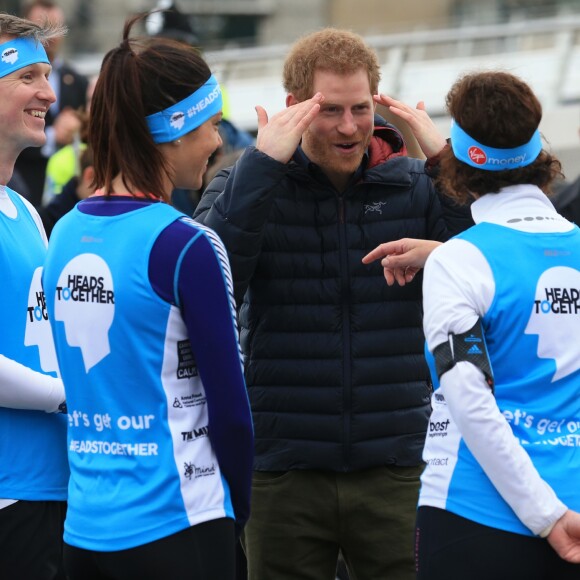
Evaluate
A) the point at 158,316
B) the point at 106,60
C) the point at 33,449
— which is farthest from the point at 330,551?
the point at 106,60

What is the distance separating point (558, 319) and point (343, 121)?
3.91 feet

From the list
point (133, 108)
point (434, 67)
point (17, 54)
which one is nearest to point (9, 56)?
point (17, 54)

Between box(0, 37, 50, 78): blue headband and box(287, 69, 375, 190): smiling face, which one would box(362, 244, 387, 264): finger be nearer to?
box(287, 69, 375, 190): smiling face

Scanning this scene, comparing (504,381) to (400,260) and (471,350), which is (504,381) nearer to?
(471,350)

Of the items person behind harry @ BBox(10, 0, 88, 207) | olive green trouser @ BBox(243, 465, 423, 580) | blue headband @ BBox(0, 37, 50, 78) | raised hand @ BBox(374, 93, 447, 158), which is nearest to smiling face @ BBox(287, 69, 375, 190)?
raised hand @ BBox(374, 93, 447, 158)

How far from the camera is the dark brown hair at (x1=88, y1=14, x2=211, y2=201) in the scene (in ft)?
10.5

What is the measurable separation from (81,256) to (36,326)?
58 cm

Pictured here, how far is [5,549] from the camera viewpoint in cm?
359

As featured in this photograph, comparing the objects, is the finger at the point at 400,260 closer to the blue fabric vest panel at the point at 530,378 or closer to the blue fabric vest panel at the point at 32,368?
the blue fabric vest panel at the point at 530,378

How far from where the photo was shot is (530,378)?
320 cm

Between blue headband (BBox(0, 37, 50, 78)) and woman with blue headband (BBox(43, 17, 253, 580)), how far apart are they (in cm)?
68

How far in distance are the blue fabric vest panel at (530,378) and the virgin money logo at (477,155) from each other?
0.83ft

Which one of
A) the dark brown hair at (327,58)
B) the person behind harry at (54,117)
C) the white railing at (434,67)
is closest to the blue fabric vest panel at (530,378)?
the dark brown hair at (327,58)

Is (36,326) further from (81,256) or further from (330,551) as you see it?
(330,551)
